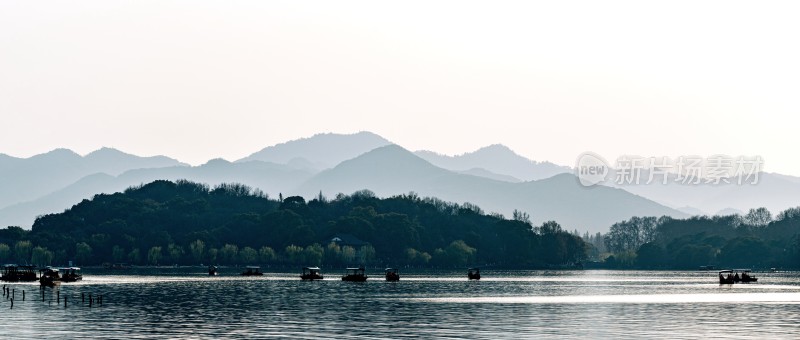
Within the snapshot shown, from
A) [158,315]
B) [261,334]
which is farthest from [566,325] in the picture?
[158,315]

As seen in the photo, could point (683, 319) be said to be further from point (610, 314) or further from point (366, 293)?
point (366, 293)

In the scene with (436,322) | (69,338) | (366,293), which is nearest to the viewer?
(69,338)

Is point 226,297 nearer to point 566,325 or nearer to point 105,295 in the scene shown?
point 105,295

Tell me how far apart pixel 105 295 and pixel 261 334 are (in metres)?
77.3

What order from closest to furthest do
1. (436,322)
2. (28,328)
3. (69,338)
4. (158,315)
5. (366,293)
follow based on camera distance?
(69,338) → (28,328) → (436,322) → (158,315) → (366,293)

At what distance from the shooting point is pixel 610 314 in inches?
5069

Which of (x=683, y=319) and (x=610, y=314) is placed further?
(x=610, y=314)

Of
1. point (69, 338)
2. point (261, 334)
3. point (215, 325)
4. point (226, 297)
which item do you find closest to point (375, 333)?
point (261, 334)

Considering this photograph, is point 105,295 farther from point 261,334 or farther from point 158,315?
point 261,334

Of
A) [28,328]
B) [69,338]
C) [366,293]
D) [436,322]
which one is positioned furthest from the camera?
[366,293]

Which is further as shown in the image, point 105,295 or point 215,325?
point 105,295

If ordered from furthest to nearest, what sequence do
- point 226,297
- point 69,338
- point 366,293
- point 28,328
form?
point 366,293
point 226,297
point 28,328
point 69,338

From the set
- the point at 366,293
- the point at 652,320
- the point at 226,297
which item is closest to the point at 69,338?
the point at 652,320

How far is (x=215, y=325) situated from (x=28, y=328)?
57.9ft
